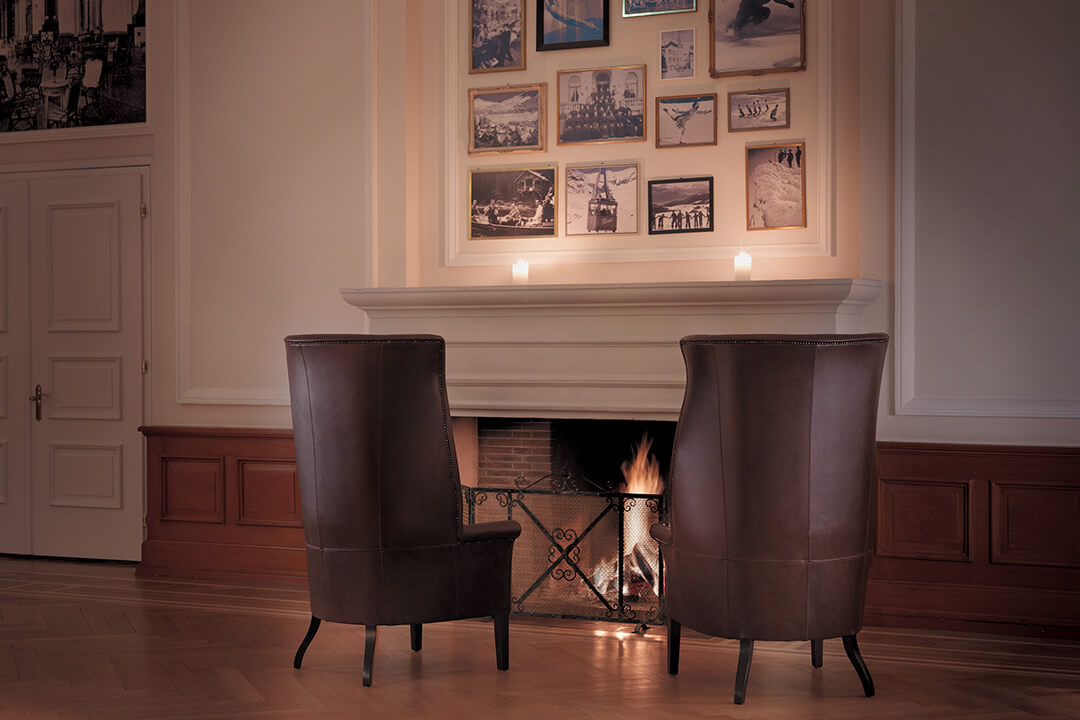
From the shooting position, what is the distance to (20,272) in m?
5.91

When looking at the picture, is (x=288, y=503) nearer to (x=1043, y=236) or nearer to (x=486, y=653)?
(x=486, y=653)

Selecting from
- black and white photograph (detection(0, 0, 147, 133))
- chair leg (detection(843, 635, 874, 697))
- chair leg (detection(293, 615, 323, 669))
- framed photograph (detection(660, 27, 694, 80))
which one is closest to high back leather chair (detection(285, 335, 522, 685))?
chair leg (detection(293, 615, 323, 669))

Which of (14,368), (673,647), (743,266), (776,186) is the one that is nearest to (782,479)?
(673,647)

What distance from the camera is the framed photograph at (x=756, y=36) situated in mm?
4750

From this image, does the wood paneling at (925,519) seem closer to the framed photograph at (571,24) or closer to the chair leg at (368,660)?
the chair leg at (368,660)

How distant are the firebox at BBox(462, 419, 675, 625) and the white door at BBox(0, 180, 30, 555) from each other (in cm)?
276

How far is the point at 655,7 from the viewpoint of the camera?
4.96 m

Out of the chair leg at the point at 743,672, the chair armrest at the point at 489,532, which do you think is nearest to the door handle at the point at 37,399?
the chair armrest at the point at 489,532

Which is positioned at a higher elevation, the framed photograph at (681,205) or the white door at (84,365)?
the framed photograph at (681,205)

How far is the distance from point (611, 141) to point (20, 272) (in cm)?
352

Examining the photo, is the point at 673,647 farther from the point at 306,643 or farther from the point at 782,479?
the point at 306,643

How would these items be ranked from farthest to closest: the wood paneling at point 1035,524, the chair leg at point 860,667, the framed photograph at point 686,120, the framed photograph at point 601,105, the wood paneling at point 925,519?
the framed photograph at point 601,105
the framed photograph at point 686,120
the wood paneling at point 925,519
the wood paneling at point 1035,524
the chair leg at point 860,667

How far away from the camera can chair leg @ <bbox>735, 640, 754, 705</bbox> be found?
3361 millimetres

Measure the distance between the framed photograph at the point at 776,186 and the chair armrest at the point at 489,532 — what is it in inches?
77.9
